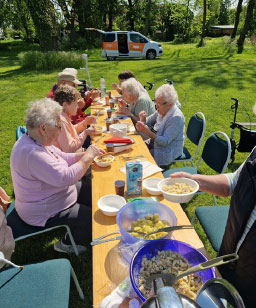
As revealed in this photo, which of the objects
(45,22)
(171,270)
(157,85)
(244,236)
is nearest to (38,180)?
(171,270)

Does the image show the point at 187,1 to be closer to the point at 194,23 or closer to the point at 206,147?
the point at 194,23

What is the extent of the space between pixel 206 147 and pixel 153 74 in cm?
991

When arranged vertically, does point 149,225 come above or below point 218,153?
above

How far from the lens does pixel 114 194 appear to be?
1.99m

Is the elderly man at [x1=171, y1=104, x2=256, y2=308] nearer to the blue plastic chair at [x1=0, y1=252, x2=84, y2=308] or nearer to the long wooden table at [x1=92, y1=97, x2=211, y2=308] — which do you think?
the long wooden table at [x1=92, y1=97, x2=211, y2=308]

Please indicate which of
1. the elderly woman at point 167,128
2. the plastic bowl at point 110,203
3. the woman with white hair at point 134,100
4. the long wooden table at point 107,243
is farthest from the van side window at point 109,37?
the plastic bowl at point 110,203

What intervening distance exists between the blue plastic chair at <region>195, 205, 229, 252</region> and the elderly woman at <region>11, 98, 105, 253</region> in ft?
3.90

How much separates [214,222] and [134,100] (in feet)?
8.62

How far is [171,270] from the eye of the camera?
3.77 ft

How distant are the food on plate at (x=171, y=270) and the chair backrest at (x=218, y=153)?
1.64 m

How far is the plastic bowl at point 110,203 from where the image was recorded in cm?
178

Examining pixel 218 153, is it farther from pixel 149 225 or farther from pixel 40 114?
pixel 40 114

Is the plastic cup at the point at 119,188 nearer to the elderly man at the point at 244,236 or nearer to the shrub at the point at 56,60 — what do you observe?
the elderly man at the point at 244,236

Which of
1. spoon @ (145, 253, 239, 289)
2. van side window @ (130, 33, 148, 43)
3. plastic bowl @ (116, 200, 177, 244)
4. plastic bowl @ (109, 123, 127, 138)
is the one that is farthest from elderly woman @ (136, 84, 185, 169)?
van side window @ (130, 33, 148, 43)
